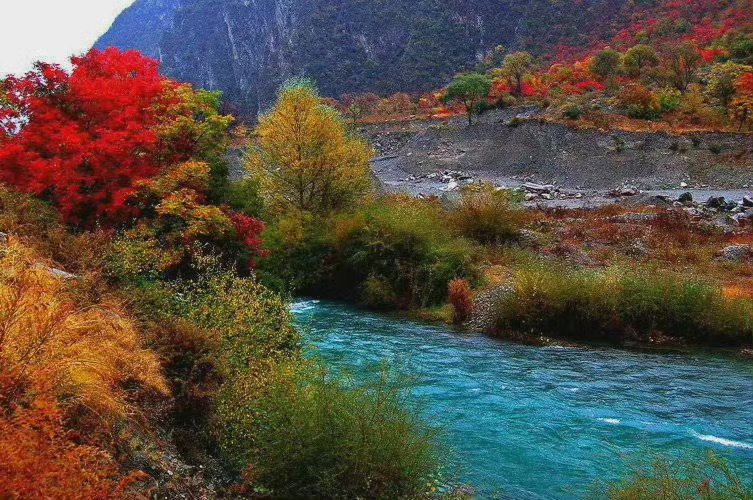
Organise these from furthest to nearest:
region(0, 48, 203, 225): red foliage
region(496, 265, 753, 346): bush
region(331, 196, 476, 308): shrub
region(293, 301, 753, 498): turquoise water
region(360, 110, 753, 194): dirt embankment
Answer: region(360, 110, 753, 194): dirt embankment < region(331, 196, 476, 308): shrub < region(496, 265, 753, 346): bush < region(0, 48, 203, 225): red foliage < region(293, 301, 753, 498): turquoise water

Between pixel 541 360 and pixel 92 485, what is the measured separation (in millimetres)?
12292

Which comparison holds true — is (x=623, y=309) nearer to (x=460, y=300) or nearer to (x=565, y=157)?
(x=460, y=300)

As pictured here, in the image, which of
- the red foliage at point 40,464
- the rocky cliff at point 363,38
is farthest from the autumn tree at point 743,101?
the rocky cliff at point 363,38

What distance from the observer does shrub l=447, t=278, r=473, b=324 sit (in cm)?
1917

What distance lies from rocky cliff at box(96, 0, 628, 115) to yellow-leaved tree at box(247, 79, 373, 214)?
334 feet

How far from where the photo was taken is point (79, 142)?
13898mm

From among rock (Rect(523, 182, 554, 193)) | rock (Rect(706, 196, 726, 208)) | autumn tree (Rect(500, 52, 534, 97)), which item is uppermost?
autumn tree (Rect(500, 52, 534, 97))

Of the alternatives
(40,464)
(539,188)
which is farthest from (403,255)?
(539,188)

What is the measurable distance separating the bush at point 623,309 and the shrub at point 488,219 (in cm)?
943

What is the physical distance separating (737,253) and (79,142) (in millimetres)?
25746

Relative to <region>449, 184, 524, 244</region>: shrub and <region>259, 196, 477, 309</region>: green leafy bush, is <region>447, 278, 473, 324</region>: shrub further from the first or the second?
<region>449, 184, 524, 244</region>: shrub

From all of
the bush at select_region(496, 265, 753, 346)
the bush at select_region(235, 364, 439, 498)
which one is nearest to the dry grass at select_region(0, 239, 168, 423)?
the bush at select_region(235, 364, 439, 498)

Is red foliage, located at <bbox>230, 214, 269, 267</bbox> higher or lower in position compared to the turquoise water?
higher

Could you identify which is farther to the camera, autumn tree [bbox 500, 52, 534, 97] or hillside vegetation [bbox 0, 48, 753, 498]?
autumn tree [bbox 500, 52, 534, 97]
